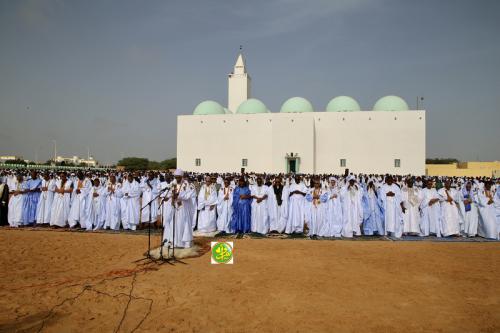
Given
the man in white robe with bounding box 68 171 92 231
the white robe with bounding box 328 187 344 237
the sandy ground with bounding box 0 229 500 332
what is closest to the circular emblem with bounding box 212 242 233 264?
the sandy ground with bounding box 0 229 500 332

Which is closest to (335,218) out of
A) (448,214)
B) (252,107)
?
(448,214)

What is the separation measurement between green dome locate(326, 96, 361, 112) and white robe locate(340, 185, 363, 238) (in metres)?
21.8

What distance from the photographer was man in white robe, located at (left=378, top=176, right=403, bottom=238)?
9000 mm

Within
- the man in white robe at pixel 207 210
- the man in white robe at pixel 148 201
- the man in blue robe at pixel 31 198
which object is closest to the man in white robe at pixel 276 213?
the man in white robe at pixel 207 210

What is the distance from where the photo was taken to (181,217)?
692 centimetres

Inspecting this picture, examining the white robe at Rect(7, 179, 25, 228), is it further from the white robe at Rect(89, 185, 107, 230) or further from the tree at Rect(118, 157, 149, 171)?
the tree at Rect(118, 157, 149, 171)

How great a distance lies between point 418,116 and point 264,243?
80.2ft

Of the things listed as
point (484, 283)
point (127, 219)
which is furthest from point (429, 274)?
point (127, 219)

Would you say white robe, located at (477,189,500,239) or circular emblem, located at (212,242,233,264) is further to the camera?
white robe, located at (477,189,500,239)

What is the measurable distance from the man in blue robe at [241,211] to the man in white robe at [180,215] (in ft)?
8.49

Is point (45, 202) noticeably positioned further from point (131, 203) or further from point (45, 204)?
point (131, 203)

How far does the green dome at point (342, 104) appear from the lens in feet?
97.2

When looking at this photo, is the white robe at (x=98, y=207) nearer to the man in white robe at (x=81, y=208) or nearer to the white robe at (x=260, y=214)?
the man in white robe at (x=81, y=208)

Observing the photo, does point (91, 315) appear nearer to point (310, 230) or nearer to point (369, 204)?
point (310, 230)
